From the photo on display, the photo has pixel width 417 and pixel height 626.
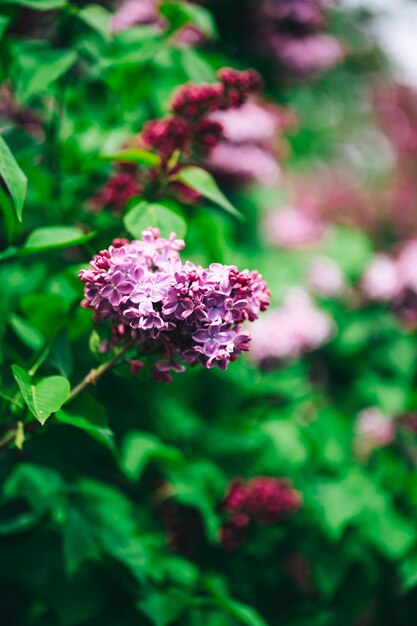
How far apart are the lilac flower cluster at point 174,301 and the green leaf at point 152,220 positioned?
0.15 m

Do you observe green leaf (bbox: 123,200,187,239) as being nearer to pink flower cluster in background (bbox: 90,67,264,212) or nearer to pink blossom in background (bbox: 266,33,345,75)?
pink flower cluster in background (bbox: 90,67,264,212)

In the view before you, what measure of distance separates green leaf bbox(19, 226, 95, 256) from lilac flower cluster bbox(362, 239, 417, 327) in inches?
58.5

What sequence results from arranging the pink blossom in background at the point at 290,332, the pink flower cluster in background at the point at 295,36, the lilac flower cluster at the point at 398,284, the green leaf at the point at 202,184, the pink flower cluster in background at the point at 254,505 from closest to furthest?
the green leaf at the point at 202,184, the pink flower cluster in background at the point at 254,505, the pink blossom in background at the point at 290,332, the lilac flower cluster at the point at 398,284, the pink flower cluster in background at the point at 295,36

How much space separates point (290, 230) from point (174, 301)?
Result: 2264mm

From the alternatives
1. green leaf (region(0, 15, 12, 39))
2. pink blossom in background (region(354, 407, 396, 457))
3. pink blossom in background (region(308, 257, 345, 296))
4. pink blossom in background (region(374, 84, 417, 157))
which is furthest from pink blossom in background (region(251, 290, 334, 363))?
pink blossom in background (region(374, 84, 417, 157))

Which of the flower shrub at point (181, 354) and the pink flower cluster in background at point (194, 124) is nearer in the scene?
the flower shrub at point (181, 354)

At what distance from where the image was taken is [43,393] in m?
1.03

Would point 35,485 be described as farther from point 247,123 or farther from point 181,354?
point 247,123

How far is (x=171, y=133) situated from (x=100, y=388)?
0.77 meters

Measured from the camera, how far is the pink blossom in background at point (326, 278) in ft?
8.76

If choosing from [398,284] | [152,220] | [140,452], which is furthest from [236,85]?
[398,284]

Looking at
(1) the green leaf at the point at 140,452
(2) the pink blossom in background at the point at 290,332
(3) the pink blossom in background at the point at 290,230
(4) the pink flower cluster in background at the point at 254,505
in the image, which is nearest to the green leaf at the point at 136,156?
(1) the green leaf at the point at 140,452

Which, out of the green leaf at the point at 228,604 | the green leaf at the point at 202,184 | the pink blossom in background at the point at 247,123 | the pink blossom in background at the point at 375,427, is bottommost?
the pink blossom in background at the point at 375,427

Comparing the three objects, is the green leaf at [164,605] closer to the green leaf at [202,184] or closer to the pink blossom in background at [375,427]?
the green leaf at [202,184]
